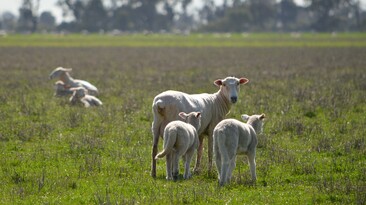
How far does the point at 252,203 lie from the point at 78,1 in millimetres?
152217

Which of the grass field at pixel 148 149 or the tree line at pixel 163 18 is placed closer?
the grass field at pixel 148 149

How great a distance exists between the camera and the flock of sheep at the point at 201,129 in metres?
9.41

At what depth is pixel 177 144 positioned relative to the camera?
32.2ft

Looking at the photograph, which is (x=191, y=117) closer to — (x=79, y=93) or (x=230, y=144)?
(x=230, y=144)

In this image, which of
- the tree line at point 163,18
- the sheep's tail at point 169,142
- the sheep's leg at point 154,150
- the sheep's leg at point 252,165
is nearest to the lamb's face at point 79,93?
the sheep's leg at point 154,150

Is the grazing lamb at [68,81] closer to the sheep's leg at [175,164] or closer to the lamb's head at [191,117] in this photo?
the lamb's head at [191,117]

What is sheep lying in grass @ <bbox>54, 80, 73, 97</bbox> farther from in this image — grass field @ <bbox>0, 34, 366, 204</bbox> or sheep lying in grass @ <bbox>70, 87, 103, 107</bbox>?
sheep lying in grass @ <bbox>70, 87, 103, 107</bbox>

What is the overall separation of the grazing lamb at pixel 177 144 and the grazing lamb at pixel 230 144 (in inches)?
21.5

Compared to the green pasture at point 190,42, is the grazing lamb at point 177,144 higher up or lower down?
higher up

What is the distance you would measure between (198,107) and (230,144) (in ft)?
7.45

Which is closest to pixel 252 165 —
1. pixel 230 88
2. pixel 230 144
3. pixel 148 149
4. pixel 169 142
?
pixel 230 144

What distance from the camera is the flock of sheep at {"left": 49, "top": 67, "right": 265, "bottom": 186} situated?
9422mm

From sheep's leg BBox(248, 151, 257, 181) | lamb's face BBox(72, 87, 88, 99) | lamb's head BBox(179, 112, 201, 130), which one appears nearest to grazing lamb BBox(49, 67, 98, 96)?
lamb's face BBox(72, 87, 88, 99)

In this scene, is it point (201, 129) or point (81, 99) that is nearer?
point (201, 129)
